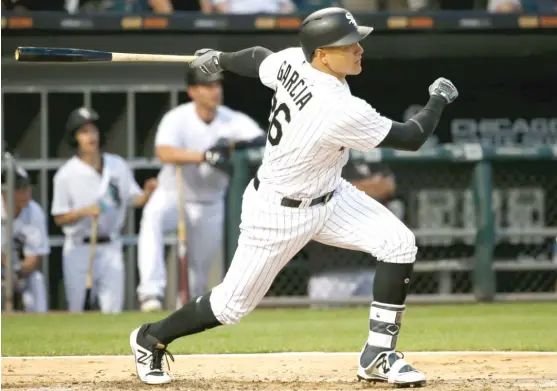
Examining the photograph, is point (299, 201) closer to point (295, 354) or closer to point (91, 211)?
point (295, 354)

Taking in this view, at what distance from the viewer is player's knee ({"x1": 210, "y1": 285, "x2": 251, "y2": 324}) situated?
5016 millimetres

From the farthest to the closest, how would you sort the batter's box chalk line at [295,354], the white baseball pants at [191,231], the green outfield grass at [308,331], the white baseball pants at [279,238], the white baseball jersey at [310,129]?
the white baseball pants at [191,231]
the green outfield grass at [308,331]
the batter's box chalk line at [295,354]
the white baseball pants at [279,238]
the white baseball jersey at [310,129]

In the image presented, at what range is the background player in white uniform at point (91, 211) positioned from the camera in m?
9.27

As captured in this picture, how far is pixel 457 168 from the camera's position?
29.4ft

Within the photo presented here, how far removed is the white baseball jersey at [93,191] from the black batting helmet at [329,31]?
4.52 metres

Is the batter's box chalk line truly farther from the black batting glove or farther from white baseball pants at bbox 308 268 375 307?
white baseball pants at bbox 308 268 375 307

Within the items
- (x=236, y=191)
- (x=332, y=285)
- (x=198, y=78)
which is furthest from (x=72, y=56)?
(x=332, y=285)

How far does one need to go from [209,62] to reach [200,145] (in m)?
3.48

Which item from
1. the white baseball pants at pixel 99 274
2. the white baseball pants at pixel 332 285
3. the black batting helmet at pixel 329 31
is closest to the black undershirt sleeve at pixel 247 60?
the black batting helmet at pixel 329 31

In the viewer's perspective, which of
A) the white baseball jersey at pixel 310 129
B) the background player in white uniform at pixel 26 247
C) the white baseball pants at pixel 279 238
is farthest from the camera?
the background player in white uniform at pixel 26 247

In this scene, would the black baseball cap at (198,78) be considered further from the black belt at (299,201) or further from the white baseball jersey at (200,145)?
the black belt at (299,201)

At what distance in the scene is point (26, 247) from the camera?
9.21 m

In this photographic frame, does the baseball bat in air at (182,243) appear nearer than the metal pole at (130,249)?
Yes

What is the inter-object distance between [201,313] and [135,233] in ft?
17.0
